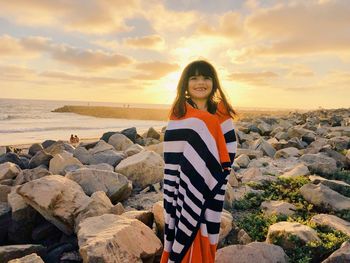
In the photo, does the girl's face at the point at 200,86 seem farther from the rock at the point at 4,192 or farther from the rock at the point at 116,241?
the rock at the point at 4,192

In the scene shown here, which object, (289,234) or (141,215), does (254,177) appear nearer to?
(289,234)

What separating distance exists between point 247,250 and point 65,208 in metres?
2.55

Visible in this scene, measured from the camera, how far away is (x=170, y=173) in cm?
360

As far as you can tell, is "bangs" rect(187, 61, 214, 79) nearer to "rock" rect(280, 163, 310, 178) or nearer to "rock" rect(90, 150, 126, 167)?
"rock" rect(280, 163, 310, 178)

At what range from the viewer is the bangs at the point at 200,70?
138 inches

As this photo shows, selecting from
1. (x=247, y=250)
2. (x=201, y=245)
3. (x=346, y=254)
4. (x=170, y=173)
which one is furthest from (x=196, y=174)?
(x=346, y=254)

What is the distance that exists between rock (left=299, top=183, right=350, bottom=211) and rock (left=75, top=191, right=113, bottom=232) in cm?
329

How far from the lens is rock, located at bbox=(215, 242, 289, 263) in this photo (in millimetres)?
4105

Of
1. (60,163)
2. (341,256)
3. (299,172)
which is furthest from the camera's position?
(299,172)

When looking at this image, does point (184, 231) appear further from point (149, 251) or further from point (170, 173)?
point (149, 251)

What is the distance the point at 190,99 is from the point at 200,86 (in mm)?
172

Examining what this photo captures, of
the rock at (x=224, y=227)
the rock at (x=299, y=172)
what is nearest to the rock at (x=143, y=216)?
the rock at (x=224, y=227)

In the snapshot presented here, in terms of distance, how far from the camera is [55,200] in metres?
5.31

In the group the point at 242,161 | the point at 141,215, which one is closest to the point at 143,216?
the point at 141,215
